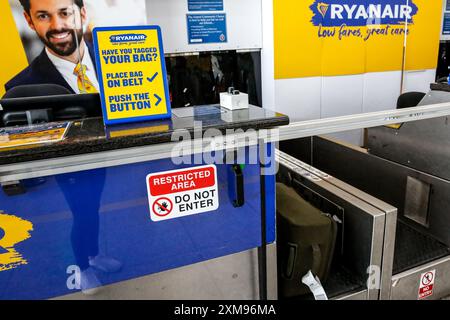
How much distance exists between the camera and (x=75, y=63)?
2.68 m

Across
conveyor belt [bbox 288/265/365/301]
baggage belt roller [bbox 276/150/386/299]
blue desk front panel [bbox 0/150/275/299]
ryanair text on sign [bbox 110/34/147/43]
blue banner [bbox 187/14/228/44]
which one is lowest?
conveyor belt [bbox 288/265/365/301]

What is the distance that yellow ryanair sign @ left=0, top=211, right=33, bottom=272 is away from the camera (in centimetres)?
86

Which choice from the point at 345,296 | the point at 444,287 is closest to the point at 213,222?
the point at 345,296

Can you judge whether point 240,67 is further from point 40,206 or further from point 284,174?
point 40,206

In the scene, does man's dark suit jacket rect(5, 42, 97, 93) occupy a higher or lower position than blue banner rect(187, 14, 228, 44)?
lower

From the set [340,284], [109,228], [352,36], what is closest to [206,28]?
[352,36]

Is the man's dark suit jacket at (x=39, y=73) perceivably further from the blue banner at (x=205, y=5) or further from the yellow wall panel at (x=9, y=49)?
the blue banner at (x=205, y=5)

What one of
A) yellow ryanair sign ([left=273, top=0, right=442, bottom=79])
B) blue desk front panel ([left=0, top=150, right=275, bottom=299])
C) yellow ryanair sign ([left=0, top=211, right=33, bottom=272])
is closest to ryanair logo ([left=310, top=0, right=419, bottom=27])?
yellow ryanair sign ([left=273, top=0, right=442, bottom=79])

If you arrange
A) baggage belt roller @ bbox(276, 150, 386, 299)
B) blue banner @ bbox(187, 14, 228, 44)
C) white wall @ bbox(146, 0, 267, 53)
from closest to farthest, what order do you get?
baggage belt roller @ bbox(276, 150, 386, 299) → white wall @ bbox(146, 0, 267, 53) → blue banner @ bbox(187, 14, 228, 44)

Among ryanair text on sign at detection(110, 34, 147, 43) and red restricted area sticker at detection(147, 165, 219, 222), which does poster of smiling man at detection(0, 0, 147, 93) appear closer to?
ryanair text on sign at detection(110, 34, 147, 43)

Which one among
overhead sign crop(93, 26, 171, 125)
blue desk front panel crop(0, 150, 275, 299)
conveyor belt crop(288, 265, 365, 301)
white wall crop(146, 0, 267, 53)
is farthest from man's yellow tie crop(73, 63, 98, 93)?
conveyor belt crop(288, 265, 365, 301)

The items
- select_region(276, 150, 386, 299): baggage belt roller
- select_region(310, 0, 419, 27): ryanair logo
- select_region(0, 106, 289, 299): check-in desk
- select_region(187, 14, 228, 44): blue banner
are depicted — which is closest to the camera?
select_region(0, 106, 289, 299): check-in desk

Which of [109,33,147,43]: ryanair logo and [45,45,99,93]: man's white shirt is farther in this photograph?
[45,45,99,93]: man's white shirt
